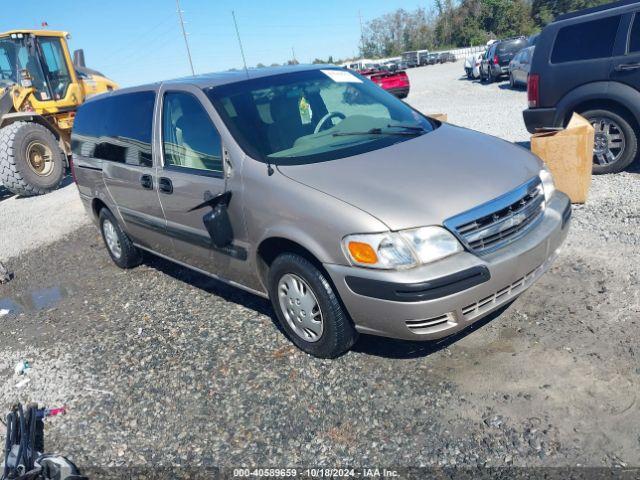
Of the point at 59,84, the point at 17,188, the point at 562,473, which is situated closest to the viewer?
the point at 562,473

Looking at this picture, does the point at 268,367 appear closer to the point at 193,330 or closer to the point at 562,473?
the point at 193,330

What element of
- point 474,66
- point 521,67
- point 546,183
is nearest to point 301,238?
point 546,183

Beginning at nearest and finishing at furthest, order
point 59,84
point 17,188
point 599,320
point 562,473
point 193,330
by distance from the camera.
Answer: point 562,473, point 599,320, point 193,330, point 17,188, point 59,84

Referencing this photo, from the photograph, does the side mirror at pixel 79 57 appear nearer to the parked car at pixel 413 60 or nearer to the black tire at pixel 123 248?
the black tire at pixel 123 248

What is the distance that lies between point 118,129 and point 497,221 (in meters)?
3.69

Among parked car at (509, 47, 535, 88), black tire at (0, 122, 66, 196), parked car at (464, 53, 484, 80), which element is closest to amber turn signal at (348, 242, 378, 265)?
black tire at (0, 122, 66, 196)

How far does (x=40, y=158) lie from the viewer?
1137 centimetres

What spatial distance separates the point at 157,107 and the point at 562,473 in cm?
389

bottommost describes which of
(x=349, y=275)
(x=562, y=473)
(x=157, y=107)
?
(x=562, y=473)

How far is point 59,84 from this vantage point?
1219 centimetres

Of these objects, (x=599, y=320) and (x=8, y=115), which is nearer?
(x=599, y=320)

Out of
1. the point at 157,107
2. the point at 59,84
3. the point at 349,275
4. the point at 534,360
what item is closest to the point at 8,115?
the point at 59,84

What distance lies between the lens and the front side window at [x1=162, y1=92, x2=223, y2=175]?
3906 millimetres

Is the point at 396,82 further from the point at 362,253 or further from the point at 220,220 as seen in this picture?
the point at 362,253
